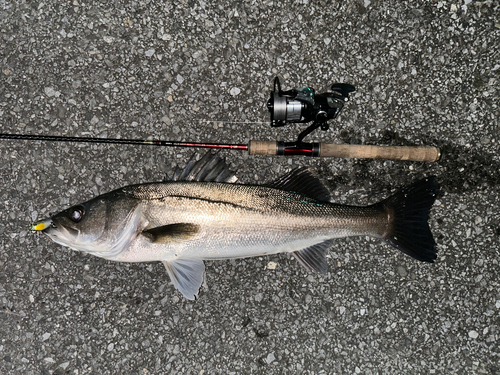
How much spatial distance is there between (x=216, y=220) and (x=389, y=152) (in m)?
1.50

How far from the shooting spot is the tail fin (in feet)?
8.82

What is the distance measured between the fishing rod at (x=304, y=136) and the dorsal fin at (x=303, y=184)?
0.16 metres

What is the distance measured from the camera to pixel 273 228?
2.59m

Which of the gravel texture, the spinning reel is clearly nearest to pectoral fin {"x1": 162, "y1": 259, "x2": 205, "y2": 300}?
the gravel texture

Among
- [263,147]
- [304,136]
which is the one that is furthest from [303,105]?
[263,147]

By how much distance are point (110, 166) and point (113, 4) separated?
1.42 meters

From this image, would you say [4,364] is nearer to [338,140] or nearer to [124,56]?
[124,56]

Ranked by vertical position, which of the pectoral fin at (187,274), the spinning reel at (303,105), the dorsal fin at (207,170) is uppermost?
the spinning reel at (303,105)

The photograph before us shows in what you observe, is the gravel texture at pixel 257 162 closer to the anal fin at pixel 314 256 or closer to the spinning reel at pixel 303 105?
the anal fin at pixel 314 256

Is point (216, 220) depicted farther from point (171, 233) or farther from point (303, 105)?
point (303, 105)

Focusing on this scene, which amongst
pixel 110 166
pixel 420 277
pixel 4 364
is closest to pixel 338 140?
pixel 420 277

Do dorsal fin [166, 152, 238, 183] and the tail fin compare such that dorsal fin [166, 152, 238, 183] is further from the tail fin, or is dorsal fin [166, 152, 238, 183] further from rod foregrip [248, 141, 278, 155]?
the tail fin

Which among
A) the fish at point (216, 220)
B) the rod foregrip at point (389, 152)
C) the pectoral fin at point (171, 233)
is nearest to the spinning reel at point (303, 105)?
the rod foregrip at point (389, 152)

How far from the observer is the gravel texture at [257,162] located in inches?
117
